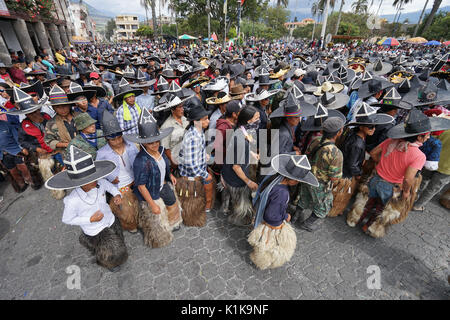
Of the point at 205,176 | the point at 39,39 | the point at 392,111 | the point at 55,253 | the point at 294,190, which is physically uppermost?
the point at 39,39

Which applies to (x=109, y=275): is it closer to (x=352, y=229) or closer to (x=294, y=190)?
(x=294, y=190)

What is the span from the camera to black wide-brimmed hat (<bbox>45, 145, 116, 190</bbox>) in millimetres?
2398

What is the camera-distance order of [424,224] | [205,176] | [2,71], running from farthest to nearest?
[2,71], [424,224], [205,176]

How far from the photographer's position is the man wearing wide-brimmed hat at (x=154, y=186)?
117 inches

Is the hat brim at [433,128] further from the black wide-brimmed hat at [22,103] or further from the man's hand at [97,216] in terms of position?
the black wide-brimmed hat at [22,103]

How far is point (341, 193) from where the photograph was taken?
405 cm

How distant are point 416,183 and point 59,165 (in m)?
7.38

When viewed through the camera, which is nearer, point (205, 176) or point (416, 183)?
point (416, 183)

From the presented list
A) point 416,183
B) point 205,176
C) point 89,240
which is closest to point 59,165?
point 89,240

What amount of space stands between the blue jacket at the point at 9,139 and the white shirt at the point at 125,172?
11.0ft

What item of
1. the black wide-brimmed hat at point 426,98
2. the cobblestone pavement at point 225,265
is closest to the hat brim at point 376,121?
the black wide-brimmed hat at point 426,98

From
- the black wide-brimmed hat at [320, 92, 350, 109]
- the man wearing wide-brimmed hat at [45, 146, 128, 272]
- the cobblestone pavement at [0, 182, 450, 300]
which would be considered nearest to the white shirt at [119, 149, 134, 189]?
the man wearing wide-brimmed hat at [45, 146, 128, 272]

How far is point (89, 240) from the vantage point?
3.05 metres

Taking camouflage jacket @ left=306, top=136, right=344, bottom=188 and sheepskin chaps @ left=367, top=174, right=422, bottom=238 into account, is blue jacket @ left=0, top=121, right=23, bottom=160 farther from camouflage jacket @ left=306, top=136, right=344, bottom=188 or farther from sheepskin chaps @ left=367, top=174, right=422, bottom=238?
sheepskin chaps @ left=367, top=174, right=422, bottom=238
